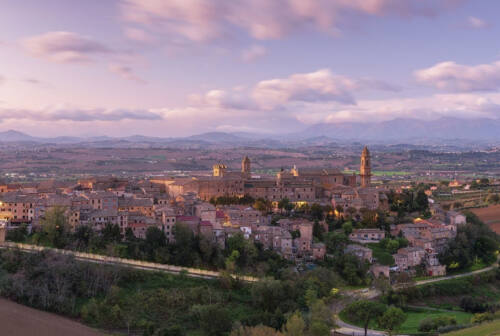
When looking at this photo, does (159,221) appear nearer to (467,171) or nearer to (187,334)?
(187,334)

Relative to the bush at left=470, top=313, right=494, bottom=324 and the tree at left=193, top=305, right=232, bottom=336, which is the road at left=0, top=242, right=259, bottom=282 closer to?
the tree at left=193, top=305, right=232, bottom=336

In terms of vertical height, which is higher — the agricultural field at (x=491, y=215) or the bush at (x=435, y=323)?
the agricultural field at (x=491, y=215)

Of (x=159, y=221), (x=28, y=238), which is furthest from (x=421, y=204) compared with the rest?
(x=28, y=238)

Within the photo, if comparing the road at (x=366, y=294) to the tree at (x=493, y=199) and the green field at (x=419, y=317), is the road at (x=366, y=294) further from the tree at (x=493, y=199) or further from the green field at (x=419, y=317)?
the tree at (x=493, y=199)

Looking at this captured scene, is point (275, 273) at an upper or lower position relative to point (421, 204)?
lower

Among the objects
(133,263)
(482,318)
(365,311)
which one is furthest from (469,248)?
(133,263)

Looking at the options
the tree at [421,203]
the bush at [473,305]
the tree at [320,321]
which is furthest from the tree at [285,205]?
the tree at [320,321]

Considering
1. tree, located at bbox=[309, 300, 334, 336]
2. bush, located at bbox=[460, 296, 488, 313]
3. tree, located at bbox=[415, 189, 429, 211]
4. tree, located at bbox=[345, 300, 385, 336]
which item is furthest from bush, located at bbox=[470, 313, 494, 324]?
tree, located at bbox=[415, 189, 429, 211]
